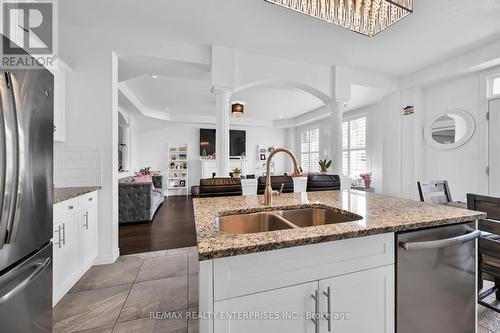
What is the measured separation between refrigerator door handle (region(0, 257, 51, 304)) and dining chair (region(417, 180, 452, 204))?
323 cm

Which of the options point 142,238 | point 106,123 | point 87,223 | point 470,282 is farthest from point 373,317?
point 142,238

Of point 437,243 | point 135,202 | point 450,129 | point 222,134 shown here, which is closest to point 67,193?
point 222,134

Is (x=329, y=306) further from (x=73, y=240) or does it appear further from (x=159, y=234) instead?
(x=159, y=234)

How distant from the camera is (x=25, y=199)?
3.30 ft

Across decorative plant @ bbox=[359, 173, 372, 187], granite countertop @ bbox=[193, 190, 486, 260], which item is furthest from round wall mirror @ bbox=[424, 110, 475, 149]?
granite countertop @ bbox=[193, 190, 486, 260]

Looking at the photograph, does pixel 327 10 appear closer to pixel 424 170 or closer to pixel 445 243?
pixel 445 243

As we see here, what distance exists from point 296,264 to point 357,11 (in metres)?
2.04

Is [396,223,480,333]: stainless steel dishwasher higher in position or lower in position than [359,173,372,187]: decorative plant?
lower

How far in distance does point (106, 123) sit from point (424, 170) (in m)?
5.43

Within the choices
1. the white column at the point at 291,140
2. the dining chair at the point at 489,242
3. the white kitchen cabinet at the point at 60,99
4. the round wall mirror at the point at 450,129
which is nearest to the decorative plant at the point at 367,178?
the round wall mirror at the point at 450,129

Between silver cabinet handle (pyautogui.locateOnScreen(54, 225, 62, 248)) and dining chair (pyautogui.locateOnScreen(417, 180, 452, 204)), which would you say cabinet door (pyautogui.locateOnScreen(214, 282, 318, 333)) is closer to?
silver cabinet handle (pyautogui.locateOnScreen(54, 225, 62, 248))

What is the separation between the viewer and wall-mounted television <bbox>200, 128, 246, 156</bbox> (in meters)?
7.80

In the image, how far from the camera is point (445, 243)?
3.41ft

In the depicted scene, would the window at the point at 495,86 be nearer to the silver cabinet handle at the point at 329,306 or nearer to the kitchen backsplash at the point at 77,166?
A: the silver cabinet handle at the point at 329,306
